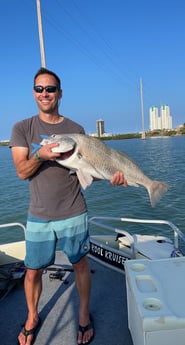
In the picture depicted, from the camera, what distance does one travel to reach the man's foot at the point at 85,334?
2807 millimetres

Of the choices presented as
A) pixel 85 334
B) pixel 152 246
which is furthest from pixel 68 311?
pixel 152 246

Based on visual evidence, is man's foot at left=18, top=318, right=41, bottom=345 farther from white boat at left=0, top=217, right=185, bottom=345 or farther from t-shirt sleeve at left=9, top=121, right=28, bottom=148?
t-shirt sleeve at left=9, top=121, right=28, bottom=148

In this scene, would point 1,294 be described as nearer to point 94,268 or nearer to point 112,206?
point 94,268

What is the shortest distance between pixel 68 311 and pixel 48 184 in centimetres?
161

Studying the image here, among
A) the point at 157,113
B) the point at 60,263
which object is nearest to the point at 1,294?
the point at 60,263

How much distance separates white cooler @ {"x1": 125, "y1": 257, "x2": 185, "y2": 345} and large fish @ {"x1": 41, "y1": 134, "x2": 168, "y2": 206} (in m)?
0.82

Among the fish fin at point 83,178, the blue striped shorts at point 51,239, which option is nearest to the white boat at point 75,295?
the blue striped shorts at point 51,239

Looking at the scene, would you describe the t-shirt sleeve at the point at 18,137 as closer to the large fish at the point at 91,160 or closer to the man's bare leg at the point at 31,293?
the large fish at the point at 91,160

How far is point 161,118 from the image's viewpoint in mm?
154500

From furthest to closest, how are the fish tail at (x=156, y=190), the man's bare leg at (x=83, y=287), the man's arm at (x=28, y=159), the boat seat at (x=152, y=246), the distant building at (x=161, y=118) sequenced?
the distant building at (x=161, y=118) → the boat seat at (x=152, y=246) → the fish tail at (x=156, y=190) → the man's bare leg at (x=83, y=287) → the man's arm at (x=28, y=159)

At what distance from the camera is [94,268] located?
14.5ft

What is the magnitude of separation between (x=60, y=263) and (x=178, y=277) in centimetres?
268

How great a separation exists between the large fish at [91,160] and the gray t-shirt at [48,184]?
0.40ft

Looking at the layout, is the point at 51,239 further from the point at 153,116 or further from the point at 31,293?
the point at 153,116
